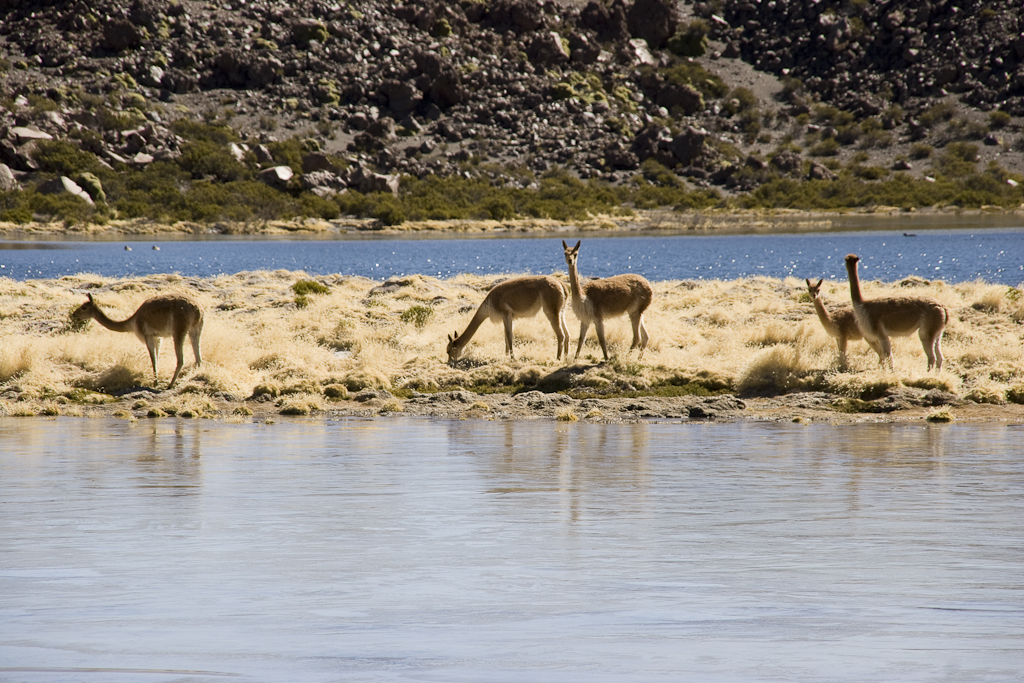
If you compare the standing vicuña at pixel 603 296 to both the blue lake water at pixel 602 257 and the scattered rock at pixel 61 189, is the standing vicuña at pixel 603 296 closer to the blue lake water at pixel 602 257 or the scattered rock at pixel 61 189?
the blue lake water at pixel 602 257

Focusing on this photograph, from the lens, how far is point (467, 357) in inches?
690

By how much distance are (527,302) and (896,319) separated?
5263 millimetres

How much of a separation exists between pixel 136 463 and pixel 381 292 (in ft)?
58.3

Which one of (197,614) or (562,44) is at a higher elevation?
(562,44)

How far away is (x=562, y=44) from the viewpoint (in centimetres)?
15325

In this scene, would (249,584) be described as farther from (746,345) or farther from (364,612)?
(746,345)

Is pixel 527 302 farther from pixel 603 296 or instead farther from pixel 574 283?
pixel 603 296

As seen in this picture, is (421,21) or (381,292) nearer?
(381,292)

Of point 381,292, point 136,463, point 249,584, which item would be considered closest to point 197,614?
point 249,584

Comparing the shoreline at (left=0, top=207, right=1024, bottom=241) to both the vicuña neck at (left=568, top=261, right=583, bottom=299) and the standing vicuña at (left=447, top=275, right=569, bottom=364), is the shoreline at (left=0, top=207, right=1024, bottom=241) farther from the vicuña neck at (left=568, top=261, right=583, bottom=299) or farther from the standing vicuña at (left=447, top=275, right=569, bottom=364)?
the vicuña neck at (left=568, top=261, right=583, bottom=299)

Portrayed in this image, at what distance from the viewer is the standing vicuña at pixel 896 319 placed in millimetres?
14352

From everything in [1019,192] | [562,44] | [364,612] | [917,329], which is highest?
[562,44]

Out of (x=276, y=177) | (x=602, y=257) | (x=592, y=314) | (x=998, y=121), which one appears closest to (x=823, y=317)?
(x=592, y=314)

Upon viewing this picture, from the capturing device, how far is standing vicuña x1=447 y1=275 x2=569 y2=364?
16438 mm
